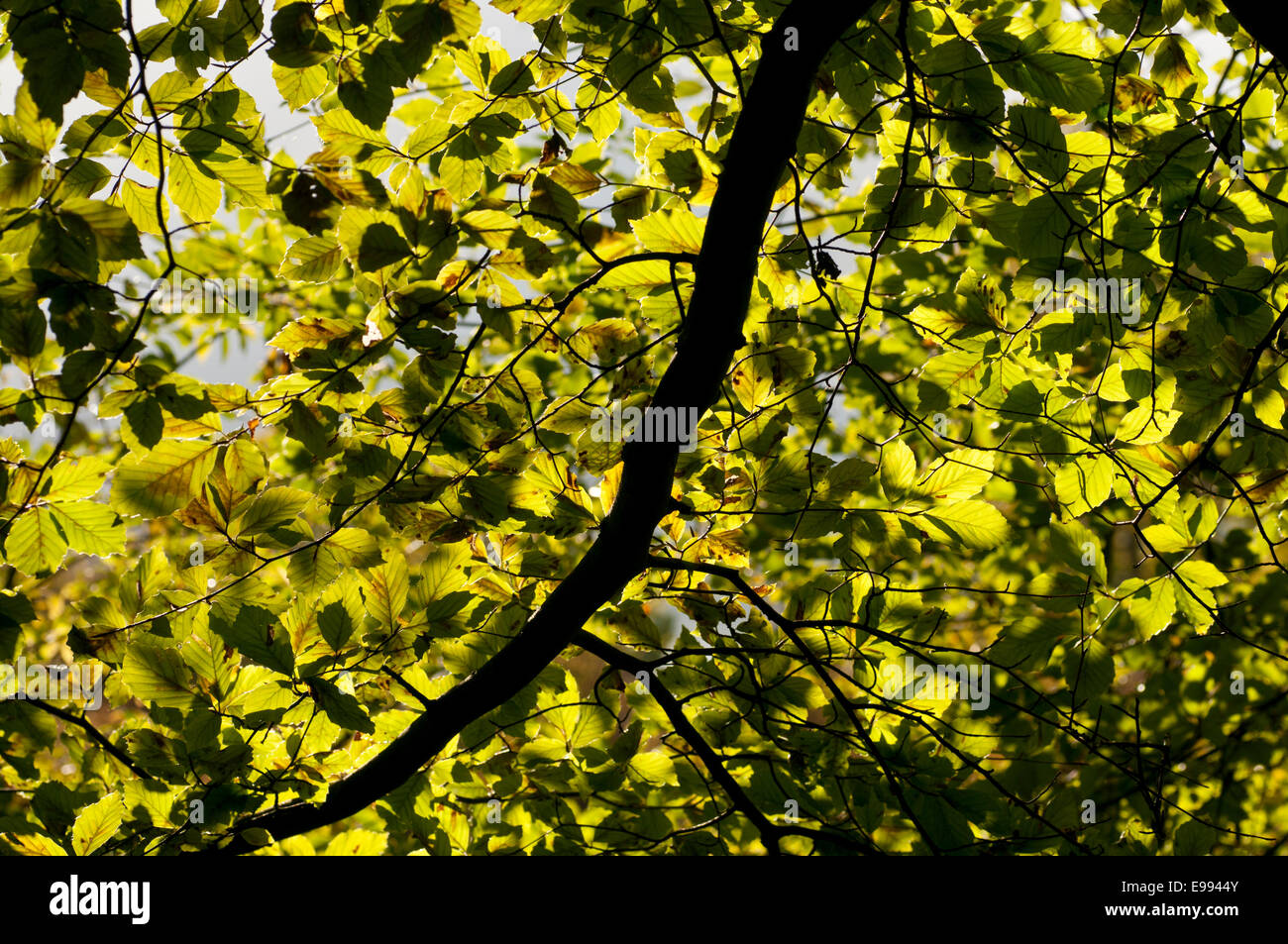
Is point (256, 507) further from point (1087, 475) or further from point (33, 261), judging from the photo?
point (1087, 475)

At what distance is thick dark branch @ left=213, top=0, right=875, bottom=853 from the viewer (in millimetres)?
1253

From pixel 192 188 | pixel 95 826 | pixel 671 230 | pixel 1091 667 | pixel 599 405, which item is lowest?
pixel 95 826

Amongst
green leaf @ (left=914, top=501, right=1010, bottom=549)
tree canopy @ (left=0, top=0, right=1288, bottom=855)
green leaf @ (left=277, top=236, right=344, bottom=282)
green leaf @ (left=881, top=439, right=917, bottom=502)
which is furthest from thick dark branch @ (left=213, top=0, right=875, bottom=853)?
green leaf @ (left=277, top=236, right=344, bottom=282)

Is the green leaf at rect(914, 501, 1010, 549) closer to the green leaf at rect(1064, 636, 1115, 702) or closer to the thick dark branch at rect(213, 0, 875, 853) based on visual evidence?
the green leaf at rect(1064, 636, 1115, 702)

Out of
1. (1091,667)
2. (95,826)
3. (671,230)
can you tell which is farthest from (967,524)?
(95,826)

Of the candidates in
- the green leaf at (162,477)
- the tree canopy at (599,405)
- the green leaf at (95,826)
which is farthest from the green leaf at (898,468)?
the green leaf at (95,826)

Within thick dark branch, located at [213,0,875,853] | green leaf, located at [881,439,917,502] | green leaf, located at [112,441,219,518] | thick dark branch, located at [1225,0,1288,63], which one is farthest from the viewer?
green leaf, located at [881,439,917,502]

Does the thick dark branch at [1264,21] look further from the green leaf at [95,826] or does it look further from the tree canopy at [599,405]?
the green leaf at [95,826]

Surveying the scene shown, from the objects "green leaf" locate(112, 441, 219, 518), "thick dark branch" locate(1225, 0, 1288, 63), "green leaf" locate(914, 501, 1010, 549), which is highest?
"thick dark branch" locate(1225, 0, 1288, 63)

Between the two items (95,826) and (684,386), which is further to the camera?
(95,826)

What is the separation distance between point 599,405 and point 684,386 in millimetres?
369

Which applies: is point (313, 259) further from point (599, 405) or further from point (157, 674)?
point (157, 674)

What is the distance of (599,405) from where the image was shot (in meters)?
1.81
